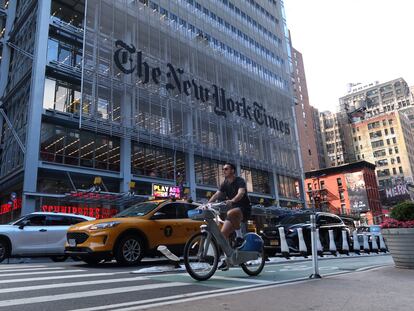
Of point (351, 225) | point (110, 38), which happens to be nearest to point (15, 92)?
point (110, 38)

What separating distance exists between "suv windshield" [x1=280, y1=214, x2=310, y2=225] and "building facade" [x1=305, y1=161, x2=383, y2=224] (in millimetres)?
66056

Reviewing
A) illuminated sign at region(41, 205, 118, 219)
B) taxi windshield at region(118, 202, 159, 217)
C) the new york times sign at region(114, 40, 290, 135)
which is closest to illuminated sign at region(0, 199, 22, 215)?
illuminated sign at region(41, 205, 118, 219)

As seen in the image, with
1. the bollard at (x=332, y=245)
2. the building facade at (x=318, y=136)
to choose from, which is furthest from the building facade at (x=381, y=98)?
the bollard at (x=332, y=245)

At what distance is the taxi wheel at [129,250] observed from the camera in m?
8.66

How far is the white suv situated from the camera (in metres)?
12.1

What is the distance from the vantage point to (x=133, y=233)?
8.97 metres

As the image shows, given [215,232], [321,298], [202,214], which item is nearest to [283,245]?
[215,232]

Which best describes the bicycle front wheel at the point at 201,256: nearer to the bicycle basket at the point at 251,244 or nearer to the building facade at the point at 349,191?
the bicycle basket at the point at 251,244

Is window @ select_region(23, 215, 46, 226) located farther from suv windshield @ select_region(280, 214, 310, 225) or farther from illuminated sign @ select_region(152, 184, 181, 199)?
illuminated sign @ select_region(152, 184, 181, 199)

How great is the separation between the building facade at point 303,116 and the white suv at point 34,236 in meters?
89.9

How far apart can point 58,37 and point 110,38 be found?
160 inches

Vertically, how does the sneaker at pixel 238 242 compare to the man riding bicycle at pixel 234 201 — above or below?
below

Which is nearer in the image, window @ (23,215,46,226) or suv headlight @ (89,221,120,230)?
suv headlight @ (89,221,120,230)

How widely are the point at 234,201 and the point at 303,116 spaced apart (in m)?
101
